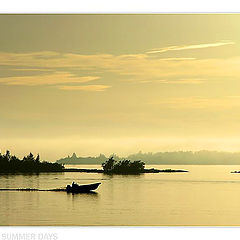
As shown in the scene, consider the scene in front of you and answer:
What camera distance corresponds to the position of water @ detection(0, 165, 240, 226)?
3.56 m

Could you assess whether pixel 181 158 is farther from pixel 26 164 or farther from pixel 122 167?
pixel 26 164

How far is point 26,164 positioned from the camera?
11.9 ft

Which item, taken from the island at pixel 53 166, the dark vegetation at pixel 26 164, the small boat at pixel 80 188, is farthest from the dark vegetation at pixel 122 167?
the dark vegetation at pixel 26 164

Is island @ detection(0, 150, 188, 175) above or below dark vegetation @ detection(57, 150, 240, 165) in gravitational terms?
below

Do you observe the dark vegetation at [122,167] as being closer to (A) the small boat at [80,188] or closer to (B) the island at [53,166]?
(B) the island at [53,166]

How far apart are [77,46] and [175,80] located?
54cm

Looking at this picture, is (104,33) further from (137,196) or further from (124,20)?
(137,196)

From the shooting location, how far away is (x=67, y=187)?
3.62m

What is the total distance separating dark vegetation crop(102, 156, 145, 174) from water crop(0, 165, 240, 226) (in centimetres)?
3

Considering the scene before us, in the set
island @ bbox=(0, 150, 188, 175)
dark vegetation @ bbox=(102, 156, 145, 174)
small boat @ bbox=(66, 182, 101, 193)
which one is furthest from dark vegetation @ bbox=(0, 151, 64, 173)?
dark vegetation @ bbox=(102, 156, 145, 174)

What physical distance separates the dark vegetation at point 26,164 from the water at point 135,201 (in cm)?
4

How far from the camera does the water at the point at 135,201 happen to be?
140 inches

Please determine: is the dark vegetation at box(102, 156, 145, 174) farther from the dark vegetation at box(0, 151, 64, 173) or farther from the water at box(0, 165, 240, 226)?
the dark vegetation at box(0, 151, 64, 173)
